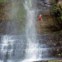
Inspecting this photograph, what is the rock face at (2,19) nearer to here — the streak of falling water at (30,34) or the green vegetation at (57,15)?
the streak of falling water at (30,34)

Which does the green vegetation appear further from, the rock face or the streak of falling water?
the rock face

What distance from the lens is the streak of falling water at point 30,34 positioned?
407 inches

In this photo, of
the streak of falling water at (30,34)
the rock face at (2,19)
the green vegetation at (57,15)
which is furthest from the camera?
the rock face at (2,19)

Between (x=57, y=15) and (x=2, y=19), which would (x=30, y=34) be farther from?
(x=2, y=19)

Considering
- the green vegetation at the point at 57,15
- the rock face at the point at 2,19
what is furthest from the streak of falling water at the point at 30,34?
the rock face at the point at 2,19

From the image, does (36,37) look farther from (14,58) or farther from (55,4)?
(55,4)

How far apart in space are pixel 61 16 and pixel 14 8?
2.79m

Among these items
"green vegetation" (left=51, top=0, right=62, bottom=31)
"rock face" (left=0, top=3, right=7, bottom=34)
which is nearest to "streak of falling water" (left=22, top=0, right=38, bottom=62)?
"green vegetation" (left=51, top=0, right=62, bottom=31)

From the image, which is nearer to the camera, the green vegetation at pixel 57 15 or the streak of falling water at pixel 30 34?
the streak of falling water at pixel 30 34

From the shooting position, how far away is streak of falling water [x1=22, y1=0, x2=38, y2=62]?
1035cm

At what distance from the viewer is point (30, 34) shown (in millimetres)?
13227

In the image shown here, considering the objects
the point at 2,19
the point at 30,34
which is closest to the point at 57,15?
the point at 30,34

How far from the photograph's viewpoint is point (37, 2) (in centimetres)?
1611

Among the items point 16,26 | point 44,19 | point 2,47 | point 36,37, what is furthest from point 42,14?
point 2,47
